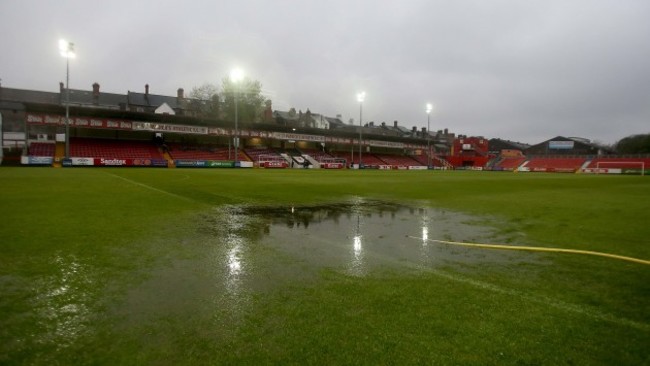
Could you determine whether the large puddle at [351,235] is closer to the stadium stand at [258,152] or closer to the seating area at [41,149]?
the seating area at [41,149]

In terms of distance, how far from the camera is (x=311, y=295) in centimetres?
358

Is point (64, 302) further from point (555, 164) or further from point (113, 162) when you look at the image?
point (555, 164)

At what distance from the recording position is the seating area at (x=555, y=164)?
239 feet

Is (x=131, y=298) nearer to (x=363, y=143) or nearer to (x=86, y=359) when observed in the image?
(x=86, y=359)

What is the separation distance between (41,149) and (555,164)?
9179 cm

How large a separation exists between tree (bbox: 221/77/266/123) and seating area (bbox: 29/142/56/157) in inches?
1252

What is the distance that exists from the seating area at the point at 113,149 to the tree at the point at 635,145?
99082 millimetres

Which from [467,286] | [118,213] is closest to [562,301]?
[467,286]

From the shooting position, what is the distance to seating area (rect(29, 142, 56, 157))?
4212 cm

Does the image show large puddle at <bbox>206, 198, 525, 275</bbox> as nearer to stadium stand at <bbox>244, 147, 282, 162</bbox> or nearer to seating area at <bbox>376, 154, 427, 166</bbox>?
stadium stand at <bbox>244, 147, 282, 162</bbox>

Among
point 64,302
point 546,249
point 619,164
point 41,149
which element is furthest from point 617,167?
point 41,149

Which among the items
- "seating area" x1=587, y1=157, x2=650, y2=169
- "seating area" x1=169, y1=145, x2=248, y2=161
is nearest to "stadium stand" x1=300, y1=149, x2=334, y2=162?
"seating area" x1=169, y1=145, x2=248, y2=161

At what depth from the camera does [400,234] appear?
7.02 m

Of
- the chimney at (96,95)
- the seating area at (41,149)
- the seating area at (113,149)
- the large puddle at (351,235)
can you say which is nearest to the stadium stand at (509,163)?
the seating area at (113,149)
